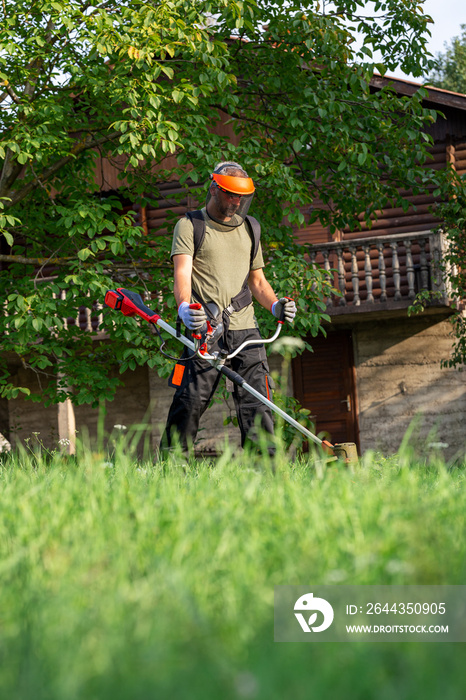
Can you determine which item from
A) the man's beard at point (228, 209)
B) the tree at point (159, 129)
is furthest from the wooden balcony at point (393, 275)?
the man's beard at point (228, 209)

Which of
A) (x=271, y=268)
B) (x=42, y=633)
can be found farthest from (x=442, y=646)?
(x=271, y=268)

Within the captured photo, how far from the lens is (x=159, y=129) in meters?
6.90

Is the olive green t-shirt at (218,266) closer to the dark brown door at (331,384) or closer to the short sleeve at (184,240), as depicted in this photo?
the short sleeve at (184,240)

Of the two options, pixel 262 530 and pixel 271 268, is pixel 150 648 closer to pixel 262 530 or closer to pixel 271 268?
pixel 262 530

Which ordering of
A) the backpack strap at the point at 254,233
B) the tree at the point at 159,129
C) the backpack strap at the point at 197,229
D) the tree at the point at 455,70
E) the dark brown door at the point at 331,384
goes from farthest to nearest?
the tree at the point at 455,70 → the dark brown door at the point at 331,384 → the tree at the point at 159,129 → the backpack strap at the point at 254,233 → the backpack strap at the point at 197,229

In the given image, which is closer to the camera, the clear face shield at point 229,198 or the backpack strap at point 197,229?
the clear face shield at point 229,198

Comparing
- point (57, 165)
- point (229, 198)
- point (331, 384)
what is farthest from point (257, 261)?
point (331, 384)

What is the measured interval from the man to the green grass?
61.5 inches

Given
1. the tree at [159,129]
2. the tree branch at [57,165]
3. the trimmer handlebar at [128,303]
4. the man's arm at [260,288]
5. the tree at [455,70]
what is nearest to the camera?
the trimmer handlebar at [128,303]

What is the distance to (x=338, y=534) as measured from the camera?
2.29m

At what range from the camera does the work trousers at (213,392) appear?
4734 mm

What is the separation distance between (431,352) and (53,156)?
8.20 m

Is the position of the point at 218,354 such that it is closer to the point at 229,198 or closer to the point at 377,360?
the point at 229,198

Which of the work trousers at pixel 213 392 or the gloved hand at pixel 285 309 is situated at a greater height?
the gloved hand at pixel 285 309
